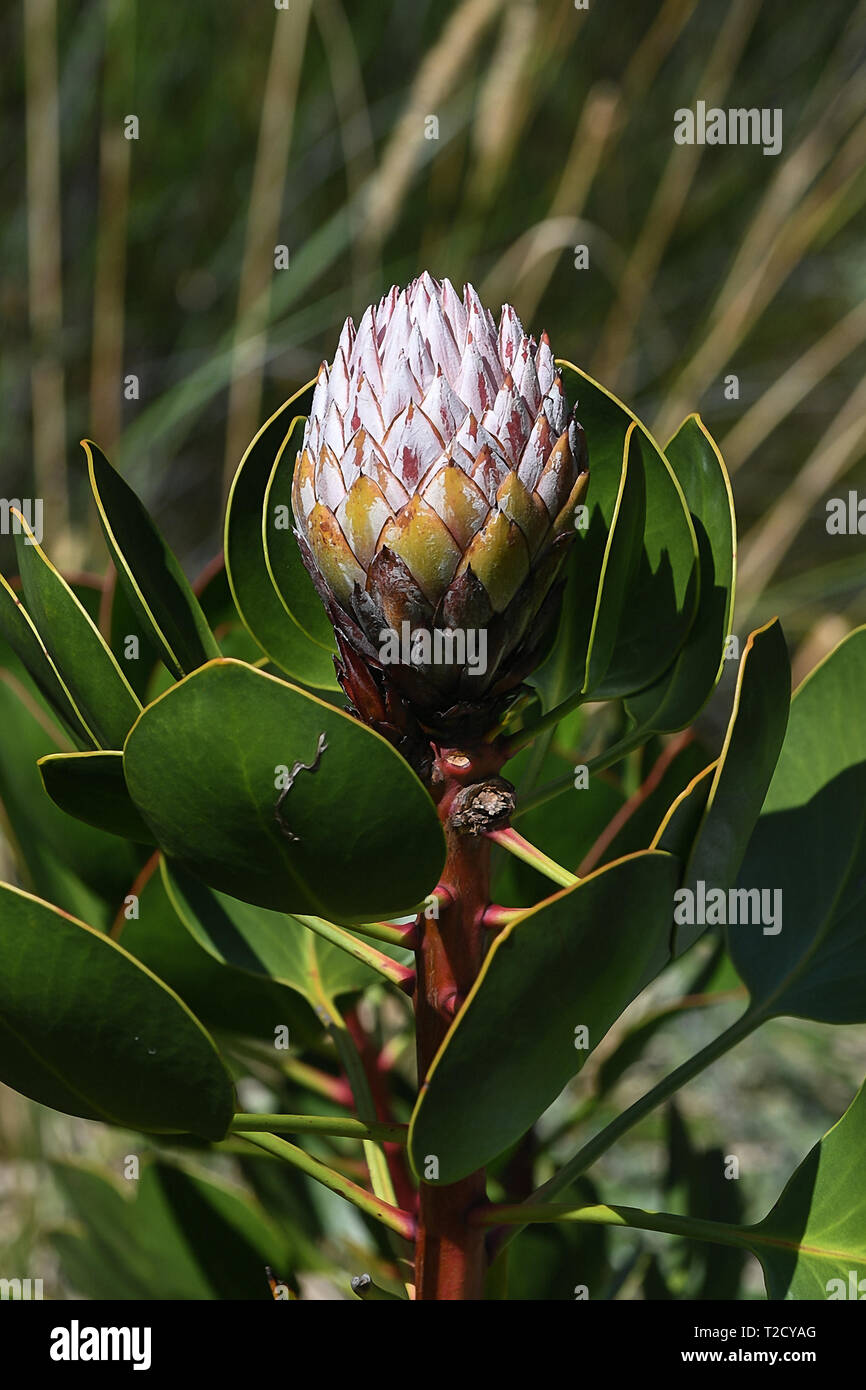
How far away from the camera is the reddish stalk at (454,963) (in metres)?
0.46

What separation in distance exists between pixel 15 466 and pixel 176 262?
0.47 meters

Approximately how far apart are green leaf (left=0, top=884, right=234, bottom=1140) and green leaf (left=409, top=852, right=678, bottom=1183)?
0.09m

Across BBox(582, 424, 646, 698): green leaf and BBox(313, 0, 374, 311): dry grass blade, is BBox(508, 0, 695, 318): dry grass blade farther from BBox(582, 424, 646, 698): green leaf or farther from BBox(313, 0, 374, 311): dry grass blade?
BBox(582, 424, 646, 698): green leaf

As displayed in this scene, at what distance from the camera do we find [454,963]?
0.48m

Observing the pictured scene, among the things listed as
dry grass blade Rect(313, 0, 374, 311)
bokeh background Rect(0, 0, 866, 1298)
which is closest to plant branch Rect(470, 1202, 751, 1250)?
bokeh background Rect(0, 0, 866, 1298)

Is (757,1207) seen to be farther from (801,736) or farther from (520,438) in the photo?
(520,438)

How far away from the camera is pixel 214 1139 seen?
1.45 feet

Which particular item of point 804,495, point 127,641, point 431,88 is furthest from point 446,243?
point 127,641

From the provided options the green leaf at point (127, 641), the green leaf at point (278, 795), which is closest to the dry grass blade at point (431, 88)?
the green leaf at point (127, 641)

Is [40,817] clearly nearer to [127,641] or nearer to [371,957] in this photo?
[127,641]

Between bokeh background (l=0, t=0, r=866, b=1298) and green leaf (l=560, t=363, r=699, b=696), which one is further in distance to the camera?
bokeh background (l=0, t=0, r=866, b=1298)

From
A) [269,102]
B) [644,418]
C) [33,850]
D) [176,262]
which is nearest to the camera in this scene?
[33,850]

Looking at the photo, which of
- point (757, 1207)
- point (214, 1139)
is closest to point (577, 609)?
point (214, 1139)

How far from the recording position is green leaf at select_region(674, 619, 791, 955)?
0.41 m
